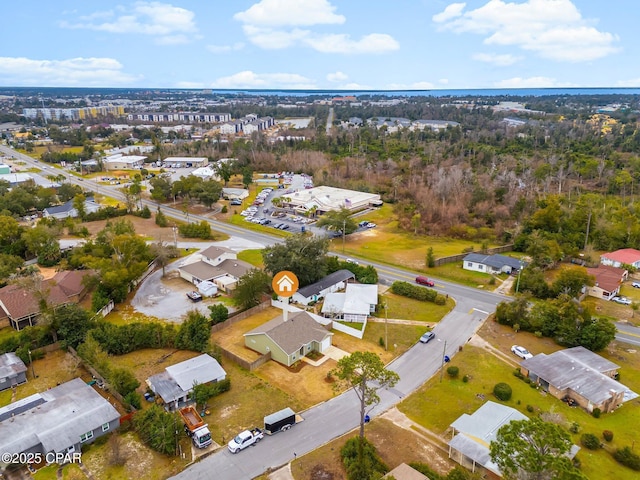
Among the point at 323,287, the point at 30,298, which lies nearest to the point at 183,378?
the point at 323,287

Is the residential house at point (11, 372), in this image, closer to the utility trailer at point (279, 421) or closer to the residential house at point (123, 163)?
the utility trailer at point (279, 421)

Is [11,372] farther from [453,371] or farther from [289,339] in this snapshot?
[453,371]

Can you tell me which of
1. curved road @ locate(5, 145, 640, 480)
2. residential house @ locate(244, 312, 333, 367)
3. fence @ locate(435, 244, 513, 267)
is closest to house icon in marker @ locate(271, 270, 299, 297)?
residential house @ locate(244, 312, 333, 367)

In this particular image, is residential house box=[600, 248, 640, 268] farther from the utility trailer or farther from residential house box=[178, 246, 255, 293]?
the utility trailer

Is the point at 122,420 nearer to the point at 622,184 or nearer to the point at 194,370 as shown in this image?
the point at 194,370

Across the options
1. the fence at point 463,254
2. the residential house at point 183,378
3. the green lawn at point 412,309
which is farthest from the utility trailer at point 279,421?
the fence at point 463,254

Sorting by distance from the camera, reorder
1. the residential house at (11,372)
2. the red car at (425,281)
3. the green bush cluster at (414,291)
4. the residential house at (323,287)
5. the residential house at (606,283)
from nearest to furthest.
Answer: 1. the residential house at (11,372)
2. the residential house at (323,287)
3. the green bush cluster at (414,291)
4. the residential house at (606,283)
5. the red car at (425,281)

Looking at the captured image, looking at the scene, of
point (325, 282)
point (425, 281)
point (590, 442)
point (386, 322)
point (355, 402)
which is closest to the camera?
point (590, 442)
